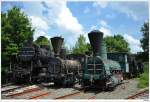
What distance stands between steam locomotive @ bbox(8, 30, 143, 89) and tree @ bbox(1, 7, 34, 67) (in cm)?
234

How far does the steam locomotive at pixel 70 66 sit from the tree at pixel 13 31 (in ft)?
7.69

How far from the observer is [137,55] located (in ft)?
83.0

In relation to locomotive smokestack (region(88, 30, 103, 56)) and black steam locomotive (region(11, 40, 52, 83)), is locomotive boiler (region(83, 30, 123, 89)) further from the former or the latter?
black steam locomotive (region(11, 40, 52, 83))

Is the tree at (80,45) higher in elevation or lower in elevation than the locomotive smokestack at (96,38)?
higher

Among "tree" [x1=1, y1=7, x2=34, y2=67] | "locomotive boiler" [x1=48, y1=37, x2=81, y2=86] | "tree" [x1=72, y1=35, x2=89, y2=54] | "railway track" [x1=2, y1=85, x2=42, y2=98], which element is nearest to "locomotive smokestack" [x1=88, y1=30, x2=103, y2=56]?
"locomotive boiler" [x1=48, y1=37, x2=81, y2=86]

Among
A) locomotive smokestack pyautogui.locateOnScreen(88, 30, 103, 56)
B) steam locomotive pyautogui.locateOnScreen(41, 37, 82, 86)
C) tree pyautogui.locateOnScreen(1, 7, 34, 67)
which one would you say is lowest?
steam locomotive pyautogui.locateOnScreen(41, 37, 82, 86)

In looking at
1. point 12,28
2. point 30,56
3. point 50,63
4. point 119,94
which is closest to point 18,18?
point 12,28

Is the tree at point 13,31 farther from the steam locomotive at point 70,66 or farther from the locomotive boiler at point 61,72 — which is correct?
the locomotive boiler at point 61,72

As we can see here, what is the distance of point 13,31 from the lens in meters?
22.9

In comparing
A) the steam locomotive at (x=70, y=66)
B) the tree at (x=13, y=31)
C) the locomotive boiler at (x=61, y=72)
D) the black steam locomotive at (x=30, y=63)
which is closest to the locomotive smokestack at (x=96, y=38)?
the steam locomotive at (x=70, y=66)

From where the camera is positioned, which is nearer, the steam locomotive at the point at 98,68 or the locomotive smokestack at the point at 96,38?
the steam locomotive at the point at 98,68

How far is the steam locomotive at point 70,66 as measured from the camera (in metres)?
14.0

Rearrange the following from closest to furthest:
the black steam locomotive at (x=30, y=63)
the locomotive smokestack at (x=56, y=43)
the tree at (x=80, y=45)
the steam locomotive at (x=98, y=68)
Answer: the steam locomotive at (x=98, y=68) < the black steam locomotive at (x=30, y=63) < the locomotive smokestack at (x=56, y=43) < the tree at (x=80, y=45)

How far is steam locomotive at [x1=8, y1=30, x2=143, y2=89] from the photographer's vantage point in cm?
1398
